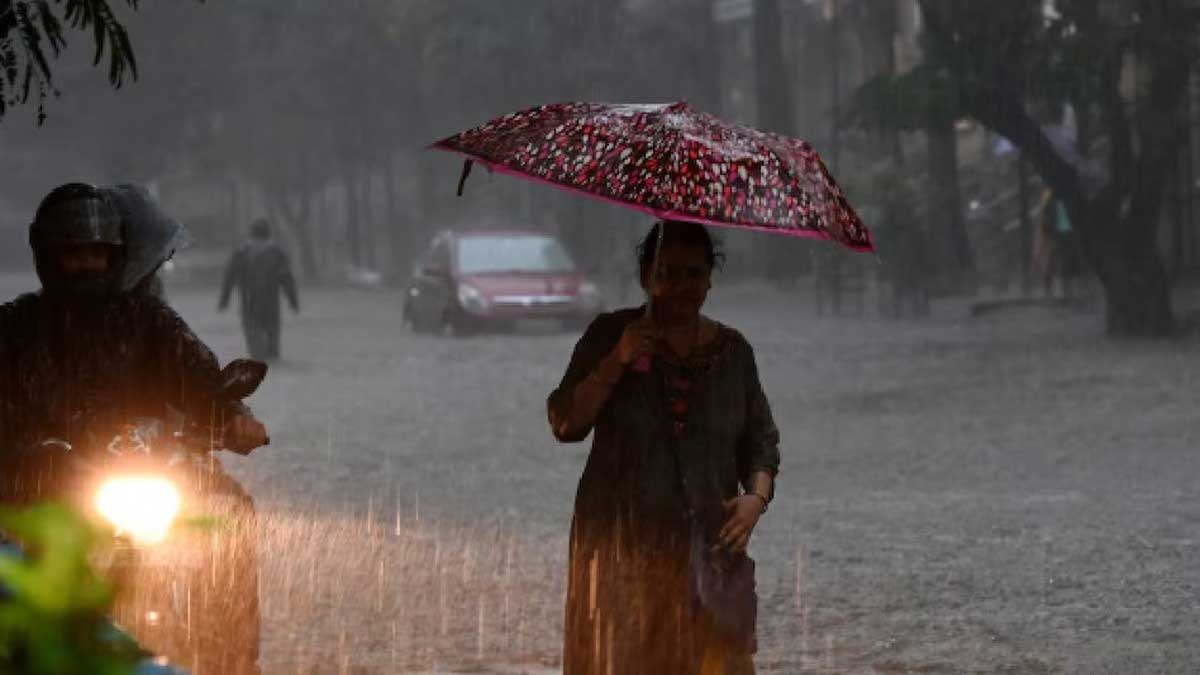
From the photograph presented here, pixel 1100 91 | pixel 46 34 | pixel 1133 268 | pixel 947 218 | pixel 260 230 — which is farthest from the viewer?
pixel 947 218

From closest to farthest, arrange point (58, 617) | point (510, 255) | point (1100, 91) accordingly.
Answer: point (58, 617) → point (1100, 91) → point (510, 255)

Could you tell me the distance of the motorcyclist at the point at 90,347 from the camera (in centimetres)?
474

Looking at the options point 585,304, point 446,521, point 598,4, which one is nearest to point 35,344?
point 446,521

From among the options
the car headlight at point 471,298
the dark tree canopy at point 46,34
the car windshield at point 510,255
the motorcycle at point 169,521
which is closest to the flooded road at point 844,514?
the motorcycle at point 169,521

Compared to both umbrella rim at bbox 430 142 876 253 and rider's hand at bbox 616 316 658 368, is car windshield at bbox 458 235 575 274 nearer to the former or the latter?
umbrella rim at bbox 430 142 876 253

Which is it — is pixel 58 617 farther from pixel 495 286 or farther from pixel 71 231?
pixel 495 286

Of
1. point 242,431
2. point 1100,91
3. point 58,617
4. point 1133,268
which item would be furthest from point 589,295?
point 58,617

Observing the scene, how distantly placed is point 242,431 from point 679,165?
107 centimetres

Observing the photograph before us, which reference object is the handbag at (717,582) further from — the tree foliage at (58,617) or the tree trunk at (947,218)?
the tree trunk at (947,218)

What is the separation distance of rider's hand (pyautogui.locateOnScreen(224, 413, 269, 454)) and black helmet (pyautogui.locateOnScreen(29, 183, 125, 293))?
0.38m

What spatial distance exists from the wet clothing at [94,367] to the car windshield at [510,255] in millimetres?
27408

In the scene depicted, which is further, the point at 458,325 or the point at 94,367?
the point at 458,325

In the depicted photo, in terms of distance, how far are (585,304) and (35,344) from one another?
27.2 m

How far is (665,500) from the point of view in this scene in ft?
15.8
